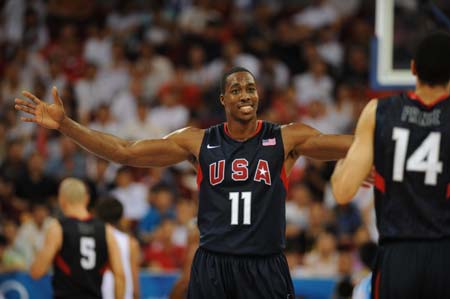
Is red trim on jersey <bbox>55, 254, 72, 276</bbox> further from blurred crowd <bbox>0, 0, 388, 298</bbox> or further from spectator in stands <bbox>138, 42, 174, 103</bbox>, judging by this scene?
spectator in stands <bbox>138, 42, 174, 103</bbox>

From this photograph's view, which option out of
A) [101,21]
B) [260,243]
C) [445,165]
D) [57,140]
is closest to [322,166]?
[57,140]

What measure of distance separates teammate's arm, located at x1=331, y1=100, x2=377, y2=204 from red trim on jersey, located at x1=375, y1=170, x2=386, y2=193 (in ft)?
0.23

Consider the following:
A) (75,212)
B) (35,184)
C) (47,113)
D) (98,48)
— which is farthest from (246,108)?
(98,48)

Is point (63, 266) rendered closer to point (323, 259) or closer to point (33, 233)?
point (323, 259)

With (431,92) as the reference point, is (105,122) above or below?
below

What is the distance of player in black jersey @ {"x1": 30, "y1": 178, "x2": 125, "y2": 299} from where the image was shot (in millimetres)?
8227

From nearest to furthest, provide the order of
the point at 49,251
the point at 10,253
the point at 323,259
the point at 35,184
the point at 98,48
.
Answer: the point at 49,251 < the point at 323,259 < the point at 10,253 < the point at 35,184 < the point at 98,48

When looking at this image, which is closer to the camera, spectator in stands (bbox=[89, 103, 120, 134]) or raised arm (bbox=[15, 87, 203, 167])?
raised arm (bbox=[15, 87, 203, 167])

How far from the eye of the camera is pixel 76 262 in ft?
27.0

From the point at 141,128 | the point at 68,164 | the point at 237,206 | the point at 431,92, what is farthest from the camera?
the point at 141,128

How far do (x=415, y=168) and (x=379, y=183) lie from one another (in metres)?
0.24

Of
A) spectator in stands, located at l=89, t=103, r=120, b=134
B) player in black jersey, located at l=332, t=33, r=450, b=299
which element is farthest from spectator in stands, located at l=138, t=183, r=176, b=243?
player in black jersey, located at l=332, t=33, r=450, b=299

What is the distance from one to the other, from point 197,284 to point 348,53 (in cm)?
933

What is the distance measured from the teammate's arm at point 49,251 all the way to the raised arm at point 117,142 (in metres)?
2.22
